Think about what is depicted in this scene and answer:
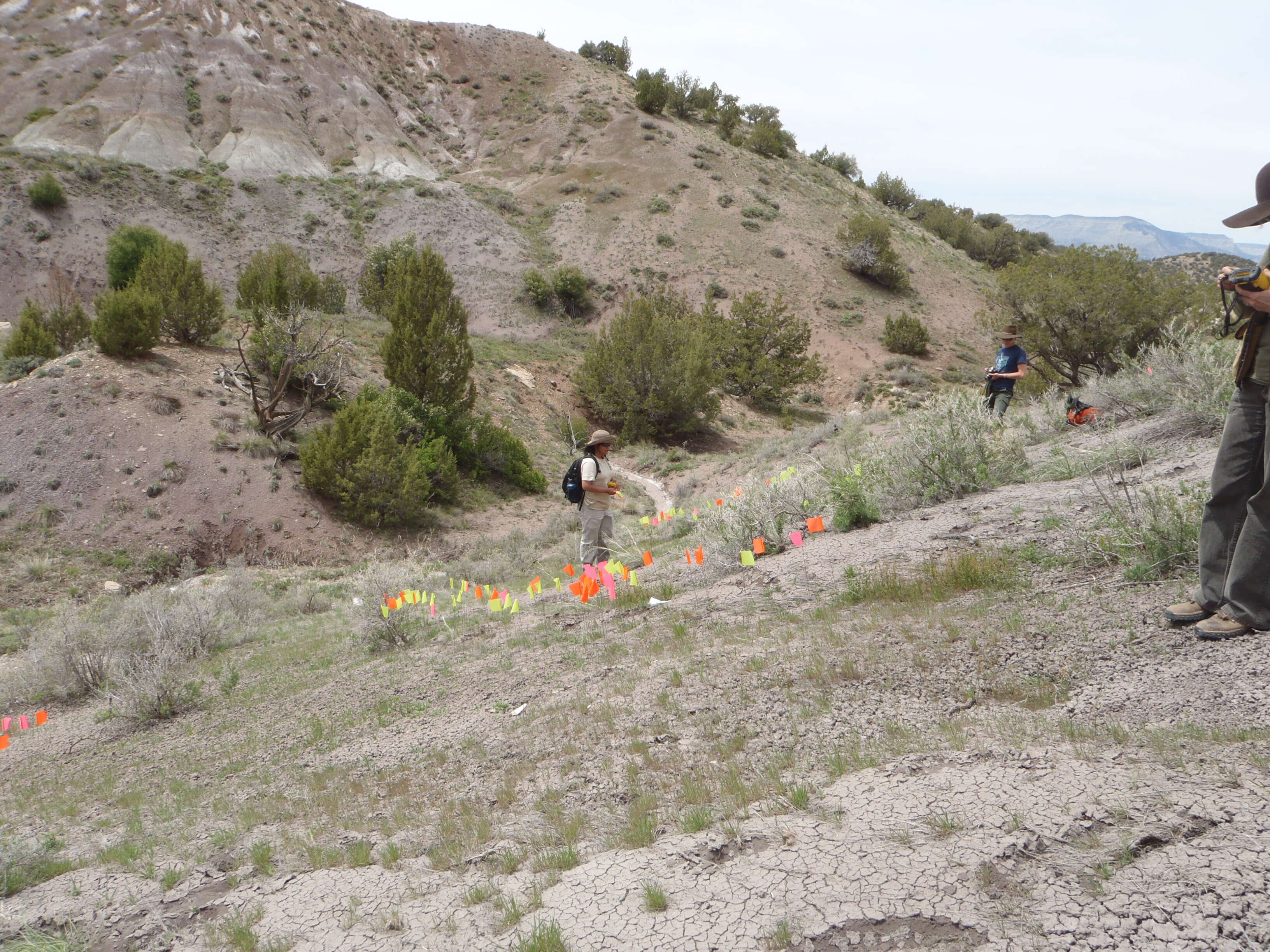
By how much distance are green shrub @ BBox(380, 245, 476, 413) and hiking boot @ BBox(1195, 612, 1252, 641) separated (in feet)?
60.6

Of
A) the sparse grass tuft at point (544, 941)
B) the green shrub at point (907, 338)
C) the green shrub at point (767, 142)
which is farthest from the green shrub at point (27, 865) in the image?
the green shrub at point (767, 142)

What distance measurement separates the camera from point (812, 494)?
7.96m

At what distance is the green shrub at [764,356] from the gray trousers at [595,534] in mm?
20142

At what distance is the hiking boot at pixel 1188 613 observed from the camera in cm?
346

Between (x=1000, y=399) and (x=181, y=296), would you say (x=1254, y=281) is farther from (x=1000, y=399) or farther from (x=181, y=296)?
(x=181, y=296)

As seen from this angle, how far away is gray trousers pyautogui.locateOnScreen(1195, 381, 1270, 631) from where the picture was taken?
10.2 feet

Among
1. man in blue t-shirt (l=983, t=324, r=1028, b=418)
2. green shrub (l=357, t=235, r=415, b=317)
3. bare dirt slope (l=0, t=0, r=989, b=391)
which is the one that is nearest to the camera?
man in blue t-shirt (l=983, t=324, r=1028, b=418)

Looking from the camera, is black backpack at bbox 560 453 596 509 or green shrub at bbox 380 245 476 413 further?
green shrub at bbox 380 245 476 413

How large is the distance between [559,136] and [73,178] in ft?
93.9

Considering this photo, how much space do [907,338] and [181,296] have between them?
26.6 meters

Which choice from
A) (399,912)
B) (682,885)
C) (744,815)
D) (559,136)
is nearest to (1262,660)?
(744,815)

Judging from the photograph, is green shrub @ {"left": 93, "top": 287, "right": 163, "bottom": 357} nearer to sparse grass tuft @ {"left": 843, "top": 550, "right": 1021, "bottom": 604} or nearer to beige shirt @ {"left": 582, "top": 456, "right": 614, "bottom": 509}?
beige shirt @ {"left": 582, "top": 456, "right": 614, "bottom": 509}

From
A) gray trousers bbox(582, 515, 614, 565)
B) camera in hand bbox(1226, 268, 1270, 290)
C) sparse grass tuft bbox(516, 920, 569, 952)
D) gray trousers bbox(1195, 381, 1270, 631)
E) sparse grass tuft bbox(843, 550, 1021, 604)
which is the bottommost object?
gray trousers bbox(582, 515, 614, 565)

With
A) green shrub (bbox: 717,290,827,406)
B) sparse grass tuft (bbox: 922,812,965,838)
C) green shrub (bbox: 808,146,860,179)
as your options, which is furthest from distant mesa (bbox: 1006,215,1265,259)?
sparse grass tuft (bbox: 922,812,965,838)
